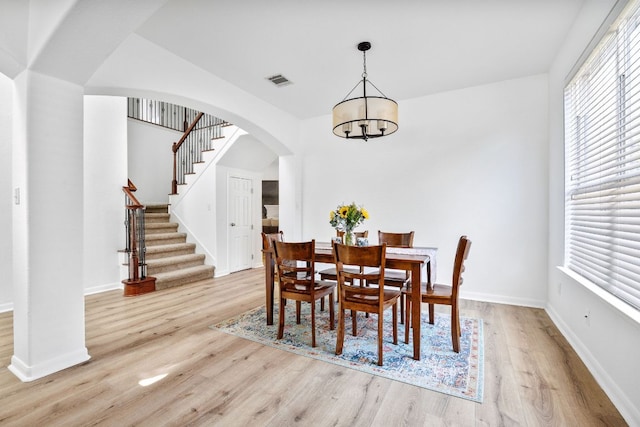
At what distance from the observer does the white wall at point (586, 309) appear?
168 cm

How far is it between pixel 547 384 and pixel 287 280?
2027mm

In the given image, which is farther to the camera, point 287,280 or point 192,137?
point 192,137

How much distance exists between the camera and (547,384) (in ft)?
6.64

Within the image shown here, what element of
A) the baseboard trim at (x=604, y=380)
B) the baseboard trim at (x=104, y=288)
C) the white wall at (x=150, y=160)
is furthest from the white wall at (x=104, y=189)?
the baseboard trim at (x=604, y=380)

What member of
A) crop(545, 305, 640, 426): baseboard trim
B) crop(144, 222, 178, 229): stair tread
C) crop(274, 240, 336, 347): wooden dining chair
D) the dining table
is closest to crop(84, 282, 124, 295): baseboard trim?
crop(144, 222, 178, 229): stair tread

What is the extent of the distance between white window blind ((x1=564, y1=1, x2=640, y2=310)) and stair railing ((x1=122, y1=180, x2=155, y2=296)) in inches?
203

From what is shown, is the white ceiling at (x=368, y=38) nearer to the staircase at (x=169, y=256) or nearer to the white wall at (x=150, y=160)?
the staircase at (x=169, y=256)

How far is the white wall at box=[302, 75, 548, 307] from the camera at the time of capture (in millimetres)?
3701

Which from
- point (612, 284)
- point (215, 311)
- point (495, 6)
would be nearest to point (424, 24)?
point (495, 6)

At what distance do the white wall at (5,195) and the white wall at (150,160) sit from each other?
2.62m

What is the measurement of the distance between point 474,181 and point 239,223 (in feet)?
14.2

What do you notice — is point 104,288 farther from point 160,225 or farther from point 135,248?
point 160,225

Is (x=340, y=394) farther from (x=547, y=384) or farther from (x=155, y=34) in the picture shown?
(x=155, y=34)

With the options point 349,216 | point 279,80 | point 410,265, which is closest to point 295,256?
point 349,216
